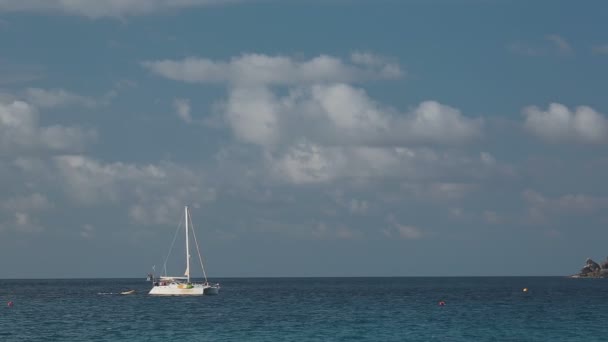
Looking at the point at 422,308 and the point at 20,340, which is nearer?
the point at 20,340

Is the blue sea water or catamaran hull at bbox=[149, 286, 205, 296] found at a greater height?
catamaran hull at bbox=[149, 286, 205, 296]

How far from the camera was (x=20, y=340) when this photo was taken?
88.2m

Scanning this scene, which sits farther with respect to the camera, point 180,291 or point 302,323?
point 180,291

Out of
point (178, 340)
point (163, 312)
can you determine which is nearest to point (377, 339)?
point (178, 340)


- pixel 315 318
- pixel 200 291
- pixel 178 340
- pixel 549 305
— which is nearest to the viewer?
pixel 178 340

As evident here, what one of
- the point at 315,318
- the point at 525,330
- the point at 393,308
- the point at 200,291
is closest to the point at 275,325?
the point at 315,318

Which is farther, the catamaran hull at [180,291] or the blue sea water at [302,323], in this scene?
the catamaran hull at [180,291]

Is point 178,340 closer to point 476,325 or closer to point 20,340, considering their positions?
point 20,340

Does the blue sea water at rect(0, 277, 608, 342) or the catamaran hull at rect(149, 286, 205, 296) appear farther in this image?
the catamaran hull at rect(149, 286, 205, 296)

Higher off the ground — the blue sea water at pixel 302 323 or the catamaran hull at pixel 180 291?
the catamaran hull at pixel 180 291

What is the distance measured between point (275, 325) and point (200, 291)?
64.8 m

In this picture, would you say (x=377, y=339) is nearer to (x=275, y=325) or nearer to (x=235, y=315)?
(x=275, y=325)

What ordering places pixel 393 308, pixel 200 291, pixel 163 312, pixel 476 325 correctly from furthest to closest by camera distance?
pixel 200 291, pixel 393 308, pixel 163 312, pixel 476 325

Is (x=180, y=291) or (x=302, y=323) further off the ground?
(x=180, y=291)
